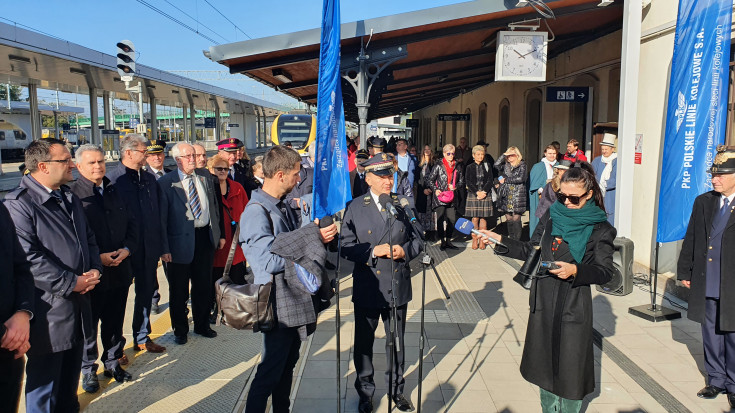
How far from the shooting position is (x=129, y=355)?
192 inches

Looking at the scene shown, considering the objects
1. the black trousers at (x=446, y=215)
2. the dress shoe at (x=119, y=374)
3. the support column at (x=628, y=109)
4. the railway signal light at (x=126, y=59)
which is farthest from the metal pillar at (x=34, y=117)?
the support column at (x=628, y=109)

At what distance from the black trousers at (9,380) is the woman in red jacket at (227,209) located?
9.05 feet

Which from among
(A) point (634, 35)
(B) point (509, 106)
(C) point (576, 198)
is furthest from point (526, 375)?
(B) point (509, 106)

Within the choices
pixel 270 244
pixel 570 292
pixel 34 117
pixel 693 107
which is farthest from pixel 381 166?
pixel 34 117

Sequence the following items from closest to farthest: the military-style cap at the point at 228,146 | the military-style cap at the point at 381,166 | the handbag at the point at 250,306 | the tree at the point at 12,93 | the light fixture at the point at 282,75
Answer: the handbag at the point at 250,306
the military-style cap at the point at 381,166
the military-style cap at the point at 228,146
the light fixture at the point at 282,75
the tree at the point at 12,93

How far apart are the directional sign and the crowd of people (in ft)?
14.0

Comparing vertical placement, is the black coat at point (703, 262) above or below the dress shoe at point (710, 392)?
above

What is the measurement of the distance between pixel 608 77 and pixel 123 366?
917 cm

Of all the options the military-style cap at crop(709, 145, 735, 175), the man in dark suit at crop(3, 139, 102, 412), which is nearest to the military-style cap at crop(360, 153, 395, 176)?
the man in dark suit at crop(3, 139, 102, 412)

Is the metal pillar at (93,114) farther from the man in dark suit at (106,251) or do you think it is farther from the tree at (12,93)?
the tree at (12,93)

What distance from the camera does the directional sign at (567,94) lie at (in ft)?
32.9

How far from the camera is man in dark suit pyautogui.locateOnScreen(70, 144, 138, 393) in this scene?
13.5 feet

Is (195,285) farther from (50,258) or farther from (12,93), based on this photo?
(12,93)

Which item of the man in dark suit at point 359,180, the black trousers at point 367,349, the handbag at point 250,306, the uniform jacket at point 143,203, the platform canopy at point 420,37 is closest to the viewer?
the handbag at point 250,306
